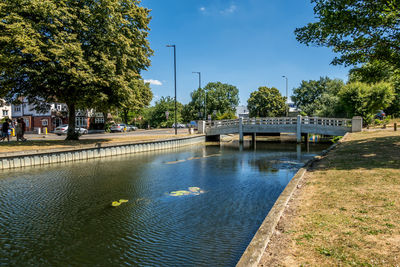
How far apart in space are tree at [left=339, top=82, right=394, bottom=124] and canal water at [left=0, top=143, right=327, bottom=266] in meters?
30.5

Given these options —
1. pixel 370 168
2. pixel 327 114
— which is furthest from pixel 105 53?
pixel 327 114

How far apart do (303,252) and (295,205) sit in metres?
2.38

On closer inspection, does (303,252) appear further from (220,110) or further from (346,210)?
(220,110)

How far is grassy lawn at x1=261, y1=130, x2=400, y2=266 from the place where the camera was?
12.5ft

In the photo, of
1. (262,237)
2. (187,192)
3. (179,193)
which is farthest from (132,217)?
(262,237)

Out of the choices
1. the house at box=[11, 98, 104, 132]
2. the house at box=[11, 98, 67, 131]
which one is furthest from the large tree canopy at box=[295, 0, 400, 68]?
the house at box=[11, 98, 67, 131]

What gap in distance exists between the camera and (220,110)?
7650cm

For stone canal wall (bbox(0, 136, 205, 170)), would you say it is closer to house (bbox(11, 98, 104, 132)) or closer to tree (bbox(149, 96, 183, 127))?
house (bbox(11, 98, 104, 132))

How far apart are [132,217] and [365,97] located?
41.0m

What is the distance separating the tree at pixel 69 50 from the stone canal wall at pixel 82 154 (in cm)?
405

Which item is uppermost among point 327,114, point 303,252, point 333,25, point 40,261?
point 333,25

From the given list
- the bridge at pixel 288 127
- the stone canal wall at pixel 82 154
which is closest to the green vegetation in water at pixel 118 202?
the stone canal wall at pixel 82 154

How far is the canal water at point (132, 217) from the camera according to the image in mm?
5718

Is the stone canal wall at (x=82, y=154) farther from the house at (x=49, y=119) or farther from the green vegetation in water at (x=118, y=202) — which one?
the house at (x=49, y=119)
